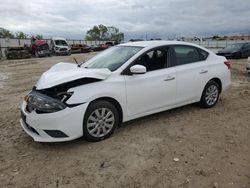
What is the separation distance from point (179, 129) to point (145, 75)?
1151 mm

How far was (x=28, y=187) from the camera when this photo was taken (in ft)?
10.7

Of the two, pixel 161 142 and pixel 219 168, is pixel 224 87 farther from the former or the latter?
pixel 219 168

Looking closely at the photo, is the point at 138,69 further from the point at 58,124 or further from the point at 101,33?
the point at 101,33

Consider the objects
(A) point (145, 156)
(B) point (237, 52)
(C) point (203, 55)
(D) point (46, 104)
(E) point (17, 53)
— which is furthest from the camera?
(E) point (17, 53)

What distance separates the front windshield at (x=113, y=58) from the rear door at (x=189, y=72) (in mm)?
942

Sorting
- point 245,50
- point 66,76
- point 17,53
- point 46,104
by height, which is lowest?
point 17,53

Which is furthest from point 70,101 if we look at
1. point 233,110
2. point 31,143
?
point 233,110

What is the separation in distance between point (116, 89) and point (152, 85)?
2.54 ft

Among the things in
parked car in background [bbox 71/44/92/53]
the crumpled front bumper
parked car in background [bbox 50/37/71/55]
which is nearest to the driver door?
the crumpled front bumper

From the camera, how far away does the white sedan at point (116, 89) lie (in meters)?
4.09

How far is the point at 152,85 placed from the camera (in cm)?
494

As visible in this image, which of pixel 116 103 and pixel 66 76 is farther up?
pixel 66 76

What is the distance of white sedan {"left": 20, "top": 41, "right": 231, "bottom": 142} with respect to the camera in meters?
4.09

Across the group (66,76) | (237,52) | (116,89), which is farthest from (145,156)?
(237,52)
